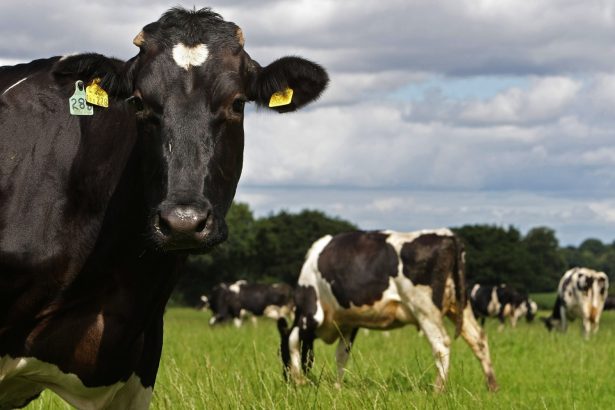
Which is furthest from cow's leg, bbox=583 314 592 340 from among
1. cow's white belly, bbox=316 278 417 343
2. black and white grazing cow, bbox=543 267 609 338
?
cow's white belly, bbox=316 278 417 343

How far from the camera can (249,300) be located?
43594mm

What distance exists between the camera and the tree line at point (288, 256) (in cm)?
8175

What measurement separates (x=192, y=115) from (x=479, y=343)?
29.2 ft

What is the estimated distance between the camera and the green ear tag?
211 inches

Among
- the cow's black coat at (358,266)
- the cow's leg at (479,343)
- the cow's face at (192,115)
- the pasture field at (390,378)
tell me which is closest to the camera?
the cow's face at (192,115)

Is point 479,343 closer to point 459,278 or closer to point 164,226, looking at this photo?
point 459,278

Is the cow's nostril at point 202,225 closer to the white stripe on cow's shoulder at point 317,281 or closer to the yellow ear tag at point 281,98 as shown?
the yellow ear tag at point 281,98

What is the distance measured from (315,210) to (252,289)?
150ft

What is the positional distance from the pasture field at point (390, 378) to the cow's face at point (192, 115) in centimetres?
199

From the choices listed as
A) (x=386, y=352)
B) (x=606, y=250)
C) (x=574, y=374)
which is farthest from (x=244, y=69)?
(x=606, y=250)

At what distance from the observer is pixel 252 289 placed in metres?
43.9

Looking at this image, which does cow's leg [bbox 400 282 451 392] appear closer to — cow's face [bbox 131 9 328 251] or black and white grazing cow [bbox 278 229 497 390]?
black and white grazing cow [bbox 278 229 497 390]

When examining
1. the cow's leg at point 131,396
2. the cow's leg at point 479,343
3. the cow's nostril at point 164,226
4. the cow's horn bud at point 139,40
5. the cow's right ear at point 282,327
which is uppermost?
the cow's horn bud at point 139,40

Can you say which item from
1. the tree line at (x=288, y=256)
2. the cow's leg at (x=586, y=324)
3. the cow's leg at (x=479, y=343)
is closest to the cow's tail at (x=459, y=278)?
the cow's leg at (x=479, y=343)
